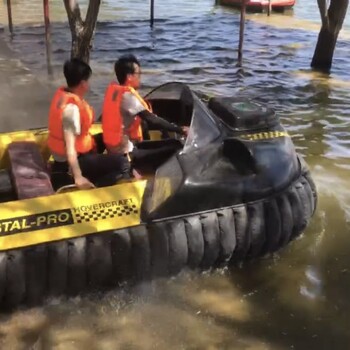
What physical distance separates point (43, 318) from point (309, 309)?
1.79m

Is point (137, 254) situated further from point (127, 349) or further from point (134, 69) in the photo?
point (134, 69)

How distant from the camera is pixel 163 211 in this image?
3.91m

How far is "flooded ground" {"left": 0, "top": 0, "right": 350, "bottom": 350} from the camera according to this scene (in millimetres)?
3678

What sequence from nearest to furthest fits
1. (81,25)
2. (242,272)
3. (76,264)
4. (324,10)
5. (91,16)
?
(76,264) < (242,272) < (91,16) < (81,25) < (324,10)

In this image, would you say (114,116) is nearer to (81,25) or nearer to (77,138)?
(77,138)

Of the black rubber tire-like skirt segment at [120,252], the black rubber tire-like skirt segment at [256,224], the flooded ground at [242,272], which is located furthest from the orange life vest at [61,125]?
the black rubber tire-like skirt segment at [256,224]

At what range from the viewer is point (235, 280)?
14.0 ft

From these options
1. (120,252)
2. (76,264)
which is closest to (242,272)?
(120,252)

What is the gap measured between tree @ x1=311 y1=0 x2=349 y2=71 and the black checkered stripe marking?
7.34 meters

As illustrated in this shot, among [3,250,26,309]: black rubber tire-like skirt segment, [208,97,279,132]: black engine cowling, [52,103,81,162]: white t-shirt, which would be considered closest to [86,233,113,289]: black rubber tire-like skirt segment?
[3,250,26,309]: black rubber tire-like skirt segment

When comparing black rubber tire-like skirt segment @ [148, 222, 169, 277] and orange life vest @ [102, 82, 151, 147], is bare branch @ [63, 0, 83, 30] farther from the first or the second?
black rubber tire-like skirt segment @ [148, 222, 169, 277]

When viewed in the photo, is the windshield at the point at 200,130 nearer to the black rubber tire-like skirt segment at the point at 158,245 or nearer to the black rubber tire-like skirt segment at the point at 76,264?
the black rubber tire-like skirt segment at the point at 158,245

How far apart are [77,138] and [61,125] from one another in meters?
0.19

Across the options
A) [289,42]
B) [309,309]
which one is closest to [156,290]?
[309,309]
